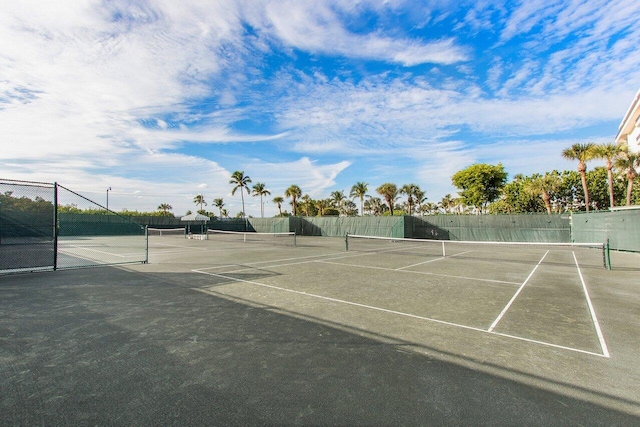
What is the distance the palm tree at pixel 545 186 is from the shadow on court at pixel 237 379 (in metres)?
46.7

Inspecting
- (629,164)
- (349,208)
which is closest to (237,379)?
(629,164)

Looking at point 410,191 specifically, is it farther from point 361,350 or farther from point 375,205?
point 361,350

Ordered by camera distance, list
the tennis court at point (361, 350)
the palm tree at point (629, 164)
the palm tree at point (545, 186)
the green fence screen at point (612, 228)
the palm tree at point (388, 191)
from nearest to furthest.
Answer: the tennis court at point (361, 350)
the green fence screen at point (612, 228)
the palm tree at point (629, 164)
the palm tree at point (545, 186)
the palm tree at point (388, 191)

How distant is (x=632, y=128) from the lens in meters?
40.7

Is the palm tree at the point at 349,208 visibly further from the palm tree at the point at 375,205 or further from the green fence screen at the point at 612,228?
the green fence screen at the point at 612,228

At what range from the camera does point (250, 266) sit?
11781mm

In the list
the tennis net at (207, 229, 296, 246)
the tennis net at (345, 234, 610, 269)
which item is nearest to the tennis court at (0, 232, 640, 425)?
the tennis net at (345, 234, 610, 269)

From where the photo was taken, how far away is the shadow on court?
2.65m

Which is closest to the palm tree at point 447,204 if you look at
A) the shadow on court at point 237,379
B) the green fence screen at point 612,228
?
the green fence screen at point 612,228

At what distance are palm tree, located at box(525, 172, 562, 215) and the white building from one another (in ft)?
27.6

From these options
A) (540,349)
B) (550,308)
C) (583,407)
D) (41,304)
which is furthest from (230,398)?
(550,308)

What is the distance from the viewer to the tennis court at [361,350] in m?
2.77

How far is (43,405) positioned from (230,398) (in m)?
1.74

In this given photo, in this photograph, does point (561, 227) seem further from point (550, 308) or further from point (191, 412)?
point (191, 412)
